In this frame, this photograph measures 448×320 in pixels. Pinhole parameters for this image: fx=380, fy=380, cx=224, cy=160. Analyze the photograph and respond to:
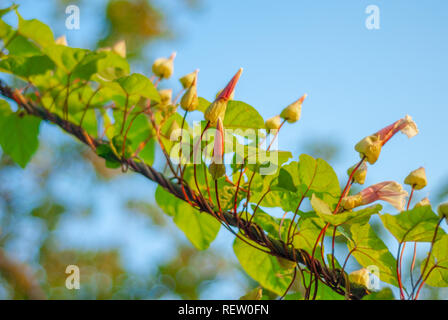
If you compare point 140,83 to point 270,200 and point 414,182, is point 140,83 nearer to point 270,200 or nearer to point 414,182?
point 270,200

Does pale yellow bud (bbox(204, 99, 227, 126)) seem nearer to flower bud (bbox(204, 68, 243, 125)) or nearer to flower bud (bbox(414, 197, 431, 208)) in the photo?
flower bud (bbox(204, 68, 243, 125))

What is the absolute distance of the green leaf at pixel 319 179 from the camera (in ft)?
1.35

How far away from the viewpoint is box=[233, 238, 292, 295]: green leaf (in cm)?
49

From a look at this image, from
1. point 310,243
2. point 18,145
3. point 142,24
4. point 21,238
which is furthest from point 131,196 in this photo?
point 310,243

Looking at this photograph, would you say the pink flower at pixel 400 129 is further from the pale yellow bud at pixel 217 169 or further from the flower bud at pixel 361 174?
the pale yellow bud at pixel 217 169

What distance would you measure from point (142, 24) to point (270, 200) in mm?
4534

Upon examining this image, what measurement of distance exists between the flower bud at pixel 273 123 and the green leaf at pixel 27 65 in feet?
1.03

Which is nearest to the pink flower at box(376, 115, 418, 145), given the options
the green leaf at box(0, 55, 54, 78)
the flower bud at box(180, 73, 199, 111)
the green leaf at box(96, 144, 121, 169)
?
the flower bud at box(180, 73, 199, 111)

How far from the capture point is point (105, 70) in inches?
19.7

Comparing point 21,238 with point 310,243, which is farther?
point 21,238

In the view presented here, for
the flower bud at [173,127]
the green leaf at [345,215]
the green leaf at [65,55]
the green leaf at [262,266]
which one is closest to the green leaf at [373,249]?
the green leaf at [345,215]

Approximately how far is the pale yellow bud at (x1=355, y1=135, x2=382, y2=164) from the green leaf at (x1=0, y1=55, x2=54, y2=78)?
0.43 meters

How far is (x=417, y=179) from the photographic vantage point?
1.19 ft
